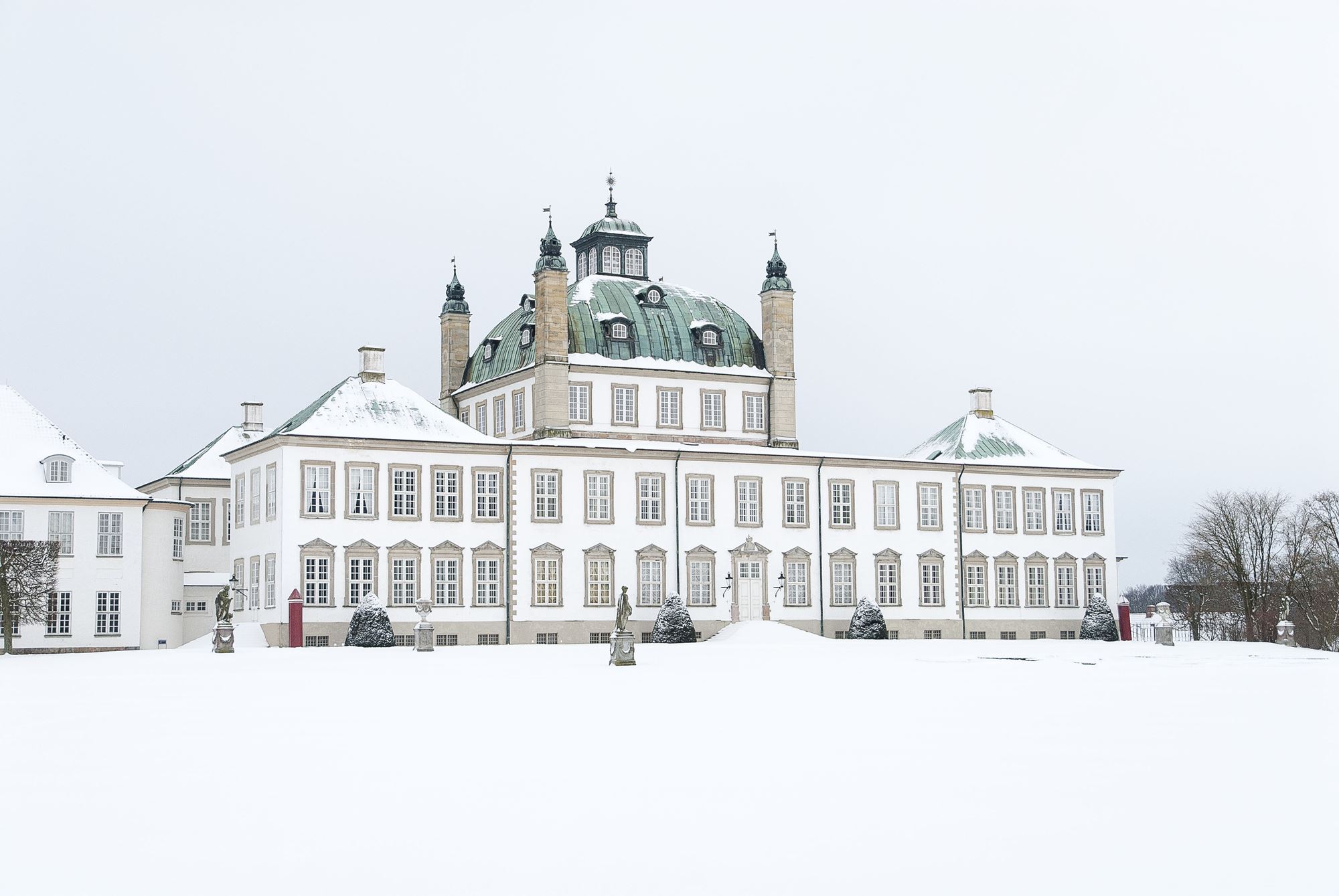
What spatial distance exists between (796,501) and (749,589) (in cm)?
412

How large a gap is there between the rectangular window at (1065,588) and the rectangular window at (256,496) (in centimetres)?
3268

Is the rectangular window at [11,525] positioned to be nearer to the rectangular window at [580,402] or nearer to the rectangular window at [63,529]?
the rectangular window at [63,529]

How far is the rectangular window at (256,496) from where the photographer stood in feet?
181

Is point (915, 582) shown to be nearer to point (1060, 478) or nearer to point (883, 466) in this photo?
point (883, 466)

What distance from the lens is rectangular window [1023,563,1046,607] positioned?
65.8 metres

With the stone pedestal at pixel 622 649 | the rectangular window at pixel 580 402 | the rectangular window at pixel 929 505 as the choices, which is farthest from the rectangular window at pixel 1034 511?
the stone pedestal at pixel 622 649

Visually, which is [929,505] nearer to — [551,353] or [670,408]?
[670,408]

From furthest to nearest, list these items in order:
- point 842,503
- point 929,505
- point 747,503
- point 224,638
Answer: point 929,505 → point 842,503 → point 747,503 → point 224,638

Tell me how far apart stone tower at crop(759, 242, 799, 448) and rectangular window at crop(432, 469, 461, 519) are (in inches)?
627

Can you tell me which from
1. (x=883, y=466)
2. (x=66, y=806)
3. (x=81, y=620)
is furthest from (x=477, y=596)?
(x=66, y=806)

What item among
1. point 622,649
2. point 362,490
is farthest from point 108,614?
point 622,649

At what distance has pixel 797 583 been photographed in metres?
60.9

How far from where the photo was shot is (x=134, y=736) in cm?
2188

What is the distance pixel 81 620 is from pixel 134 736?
114ft
